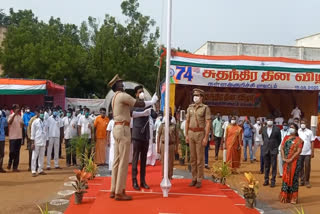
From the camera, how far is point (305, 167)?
9016 millimetres

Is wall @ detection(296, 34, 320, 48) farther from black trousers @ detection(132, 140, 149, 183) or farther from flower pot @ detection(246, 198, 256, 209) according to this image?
black trousers @ detection(132, 140, 149, 183)

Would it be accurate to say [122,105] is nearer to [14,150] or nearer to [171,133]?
[171,133]

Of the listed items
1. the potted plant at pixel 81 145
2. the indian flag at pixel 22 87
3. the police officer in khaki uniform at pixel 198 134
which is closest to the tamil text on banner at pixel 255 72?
the potted plant at pixel 81 145

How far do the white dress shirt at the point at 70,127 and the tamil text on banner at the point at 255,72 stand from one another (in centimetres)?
568

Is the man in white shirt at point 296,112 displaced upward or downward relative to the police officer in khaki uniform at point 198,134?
upward

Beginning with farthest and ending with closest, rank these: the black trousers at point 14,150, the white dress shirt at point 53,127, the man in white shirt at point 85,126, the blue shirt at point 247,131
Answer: the blue shirt at point 247,131, the man in white shirt at point 85,126, the white dress shirt at point 53,127, the black trousers at point 14,150

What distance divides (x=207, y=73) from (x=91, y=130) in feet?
20.1

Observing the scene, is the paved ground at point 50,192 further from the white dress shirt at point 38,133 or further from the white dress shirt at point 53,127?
the white dress shirt at point 53,127

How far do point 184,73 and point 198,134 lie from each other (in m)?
7.83

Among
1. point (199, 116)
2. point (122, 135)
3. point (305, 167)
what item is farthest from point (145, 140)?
point (305, 167)

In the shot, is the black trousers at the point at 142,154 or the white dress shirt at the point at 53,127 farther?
the white dress shirt at the point at 53,127

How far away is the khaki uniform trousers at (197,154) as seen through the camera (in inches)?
257

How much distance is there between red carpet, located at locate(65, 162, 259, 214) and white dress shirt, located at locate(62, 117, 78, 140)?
13.8 feet

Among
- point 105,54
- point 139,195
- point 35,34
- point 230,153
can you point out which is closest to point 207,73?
point 230,153
